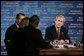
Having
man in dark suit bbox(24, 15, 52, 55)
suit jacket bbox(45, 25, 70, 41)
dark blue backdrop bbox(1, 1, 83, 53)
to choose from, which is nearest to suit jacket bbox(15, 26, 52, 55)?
man in dark suit bbox(24, 15, 52, 55)

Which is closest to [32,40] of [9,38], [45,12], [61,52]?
[61,52]

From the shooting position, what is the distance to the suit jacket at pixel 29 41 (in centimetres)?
707

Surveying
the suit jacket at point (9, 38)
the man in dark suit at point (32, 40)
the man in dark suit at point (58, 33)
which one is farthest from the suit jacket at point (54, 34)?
the man in dark suit at point (32, 40)

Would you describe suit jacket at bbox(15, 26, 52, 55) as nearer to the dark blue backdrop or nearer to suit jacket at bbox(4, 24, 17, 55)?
suit jacket at bbox(4, 24, 17, 55)

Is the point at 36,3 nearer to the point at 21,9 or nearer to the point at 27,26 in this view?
the point at 21,9

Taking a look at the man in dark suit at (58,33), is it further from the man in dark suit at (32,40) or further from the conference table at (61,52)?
the man in dark suit at (32,40)

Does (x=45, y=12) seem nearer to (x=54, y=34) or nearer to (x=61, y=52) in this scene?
(x=54, y=34)

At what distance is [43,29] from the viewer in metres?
10.3

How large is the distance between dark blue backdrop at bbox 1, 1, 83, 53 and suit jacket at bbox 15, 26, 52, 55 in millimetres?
3068

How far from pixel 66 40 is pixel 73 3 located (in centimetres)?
195

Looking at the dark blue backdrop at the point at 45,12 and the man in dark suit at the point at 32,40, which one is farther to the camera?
the dark blue backdrop at the point at 45,12

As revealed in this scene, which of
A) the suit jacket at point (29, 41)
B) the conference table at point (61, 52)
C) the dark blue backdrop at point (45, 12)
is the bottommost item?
the conference table at point (61, 52)

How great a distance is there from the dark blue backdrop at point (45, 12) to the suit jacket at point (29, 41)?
10.1ft

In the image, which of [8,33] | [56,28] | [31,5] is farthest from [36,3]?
[8,33]
